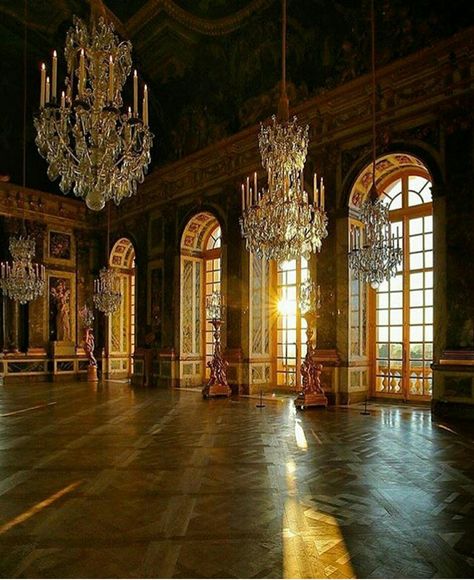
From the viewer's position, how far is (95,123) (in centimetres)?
521

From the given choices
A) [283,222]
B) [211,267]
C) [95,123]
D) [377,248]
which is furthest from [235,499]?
[211,267]

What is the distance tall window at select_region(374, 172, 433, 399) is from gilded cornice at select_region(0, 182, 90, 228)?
10.5 m

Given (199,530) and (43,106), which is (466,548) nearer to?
(199,530)

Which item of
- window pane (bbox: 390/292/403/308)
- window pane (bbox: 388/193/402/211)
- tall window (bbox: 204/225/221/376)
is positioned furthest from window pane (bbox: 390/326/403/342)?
tall window (bbox: 204/225/221/376)

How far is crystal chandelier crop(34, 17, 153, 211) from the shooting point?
5215mm

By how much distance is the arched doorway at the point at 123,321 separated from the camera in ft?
55.8

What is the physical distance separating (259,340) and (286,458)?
22.2ft

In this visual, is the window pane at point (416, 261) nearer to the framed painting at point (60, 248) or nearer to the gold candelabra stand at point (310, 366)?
the gold candelabra stand at point (310, 366)

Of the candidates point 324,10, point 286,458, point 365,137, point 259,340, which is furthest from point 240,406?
point 324,10

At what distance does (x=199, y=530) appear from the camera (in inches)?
130

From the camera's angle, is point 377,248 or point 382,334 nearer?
point 377,248

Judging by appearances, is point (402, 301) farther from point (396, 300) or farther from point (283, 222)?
point (283, 222)

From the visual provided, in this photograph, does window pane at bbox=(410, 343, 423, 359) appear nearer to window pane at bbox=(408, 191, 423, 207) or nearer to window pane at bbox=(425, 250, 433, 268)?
window pane at bbox=(425, 250, 433, 268)

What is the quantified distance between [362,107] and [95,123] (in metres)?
6.22
